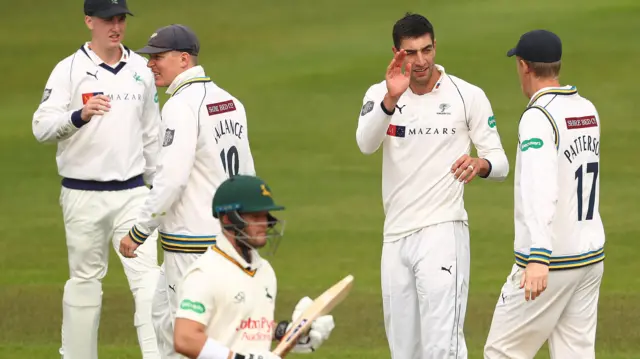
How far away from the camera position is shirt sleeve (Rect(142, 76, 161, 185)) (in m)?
→ 10.5

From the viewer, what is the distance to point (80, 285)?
10352mm

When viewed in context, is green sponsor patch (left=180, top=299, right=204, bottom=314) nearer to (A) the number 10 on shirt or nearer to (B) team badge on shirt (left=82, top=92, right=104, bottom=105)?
(A) the number 10 on shirt

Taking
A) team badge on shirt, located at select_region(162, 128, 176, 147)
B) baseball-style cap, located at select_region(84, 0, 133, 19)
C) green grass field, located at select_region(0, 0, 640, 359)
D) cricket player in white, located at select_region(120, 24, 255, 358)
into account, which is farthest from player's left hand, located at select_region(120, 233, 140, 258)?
green grass field, located at select_region(0, 0, 640, 359)

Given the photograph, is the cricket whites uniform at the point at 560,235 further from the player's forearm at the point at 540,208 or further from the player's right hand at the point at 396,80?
the player's right hand at the point at 396,80

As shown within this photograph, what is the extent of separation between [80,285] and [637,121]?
13863 mm

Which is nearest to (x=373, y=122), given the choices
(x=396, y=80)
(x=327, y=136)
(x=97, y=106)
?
(x=396, y=80)

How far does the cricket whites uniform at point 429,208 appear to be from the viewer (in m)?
8.93

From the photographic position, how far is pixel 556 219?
27.4ft

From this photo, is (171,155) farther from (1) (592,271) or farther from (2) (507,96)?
(2) (507,96)

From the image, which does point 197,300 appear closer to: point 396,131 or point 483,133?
point 396,131

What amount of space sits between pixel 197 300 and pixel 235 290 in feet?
0.65

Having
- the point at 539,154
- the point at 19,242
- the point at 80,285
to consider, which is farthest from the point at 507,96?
the point at 539,154

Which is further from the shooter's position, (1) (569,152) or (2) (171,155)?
(2) (171,155)

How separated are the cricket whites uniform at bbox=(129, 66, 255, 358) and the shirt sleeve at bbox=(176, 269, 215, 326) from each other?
6.99ft
